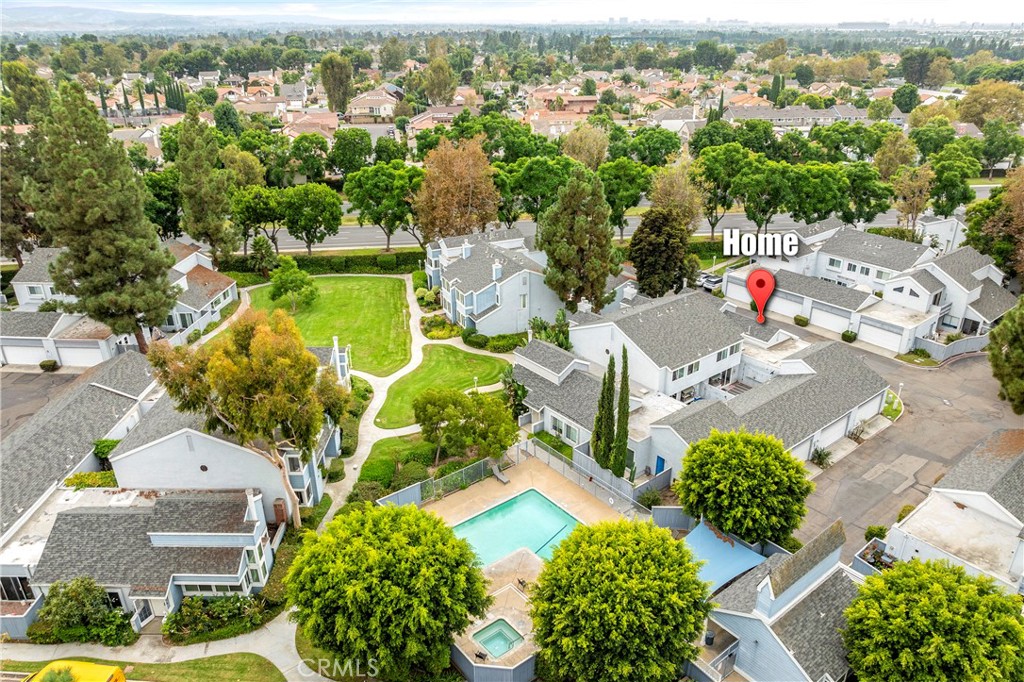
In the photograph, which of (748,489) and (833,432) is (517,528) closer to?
(748,489)

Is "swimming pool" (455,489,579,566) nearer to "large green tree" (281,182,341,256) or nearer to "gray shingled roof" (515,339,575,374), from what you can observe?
"gray shingled roof" (515,339,575,374)

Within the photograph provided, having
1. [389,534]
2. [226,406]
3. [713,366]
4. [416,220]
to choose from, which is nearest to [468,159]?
[416,220]

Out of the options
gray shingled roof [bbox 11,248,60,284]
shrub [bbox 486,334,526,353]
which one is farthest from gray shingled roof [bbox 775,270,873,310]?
gray shingled roof [bbox 11,248,60,284]

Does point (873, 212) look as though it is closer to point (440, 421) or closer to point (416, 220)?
point (416, 220)

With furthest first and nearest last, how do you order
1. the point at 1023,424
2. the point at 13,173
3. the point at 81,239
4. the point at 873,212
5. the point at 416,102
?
the point at 416,102 → the point at 873,212 → the point at 13,173 → the point at 81,239 → the point at 1023,424

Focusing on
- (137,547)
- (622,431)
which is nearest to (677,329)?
(622,431)
